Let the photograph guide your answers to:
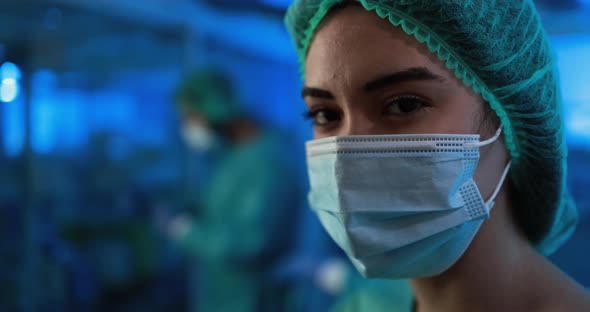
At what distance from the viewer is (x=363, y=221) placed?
881 millimetres

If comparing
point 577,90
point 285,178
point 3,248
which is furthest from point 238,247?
point 577,90

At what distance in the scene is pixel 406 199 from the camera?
0.86m

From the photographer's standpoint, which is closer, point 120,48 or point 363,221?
point 363,221

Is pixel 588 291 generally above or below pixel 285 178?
below

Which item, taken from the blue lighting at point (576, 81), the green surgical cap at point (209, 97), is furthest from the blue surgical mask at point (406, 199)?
the green surgical cap at point (209, 97)

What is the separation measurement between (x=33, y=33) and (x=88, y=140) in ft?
2.42

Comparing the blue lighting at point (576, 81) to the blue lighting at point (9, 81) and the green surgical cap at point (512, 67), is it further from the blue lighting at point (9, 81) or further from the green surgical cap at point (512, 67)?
the blue lighting at point (9, 81)

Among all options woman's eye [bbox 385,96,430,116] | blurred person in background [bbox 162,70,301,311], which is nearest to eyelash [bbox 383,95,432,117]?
woman's eye [bbox 385,96,430,116]

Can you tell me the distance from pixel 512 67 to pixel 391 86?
0.21 meters

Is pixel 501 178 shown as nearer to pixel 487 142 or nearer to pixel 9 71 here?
pixel 487 142

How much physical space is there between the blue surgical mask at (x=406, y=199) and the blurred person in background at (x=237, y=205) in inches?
66.1

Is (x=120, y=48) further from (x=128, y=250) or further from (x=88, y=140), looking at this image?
(x=128, y=250)

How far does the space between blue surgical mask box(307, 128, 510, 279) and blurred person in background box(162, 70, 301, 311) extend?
1680mm

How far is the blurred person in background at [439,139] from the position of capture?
2.76ft
